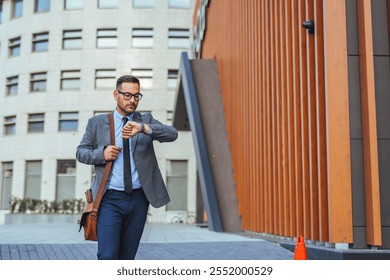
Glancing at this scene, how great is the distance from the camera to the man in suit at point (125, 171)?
3627mm

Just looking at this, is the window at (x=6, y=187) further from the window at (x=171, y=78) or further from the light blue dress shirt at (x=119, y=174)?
the light blue dress shirt at (x=119, y=174)

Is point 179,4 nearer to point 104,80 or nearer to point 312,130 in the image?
point 104,80

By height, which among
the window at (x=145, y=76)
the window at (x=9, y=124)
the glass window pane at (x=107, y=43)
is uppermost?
the glass window pane at (x=107, y=43)

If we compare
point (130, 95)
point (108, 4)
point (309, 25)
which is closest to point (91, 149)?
point (130, 95)

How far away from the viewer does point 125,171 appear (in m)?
3.68

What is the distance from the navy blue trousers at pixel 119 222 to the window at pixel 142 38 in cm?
2465

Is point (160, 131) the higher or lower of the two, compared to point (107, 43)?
lower

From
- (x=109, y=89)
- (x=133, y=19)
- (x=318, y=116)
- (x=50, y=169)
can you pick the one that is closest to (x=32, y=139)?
(x=50, y=169)

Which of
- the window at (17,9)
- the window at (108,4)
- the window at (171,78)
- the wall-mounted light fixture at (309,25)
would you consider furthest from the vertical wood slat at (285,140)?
the window at (171,78)

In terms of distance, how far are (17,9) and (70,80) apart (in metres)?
8.03

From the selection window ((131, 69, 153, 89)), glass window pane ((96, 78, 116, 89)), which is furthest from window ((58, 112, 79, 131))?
window ((131, 69, 153, 89))

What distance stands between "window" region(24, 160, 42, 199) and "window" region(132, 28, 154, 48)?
25.8 feet

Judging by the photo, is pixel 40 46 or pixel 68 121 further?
pixel 68 121
